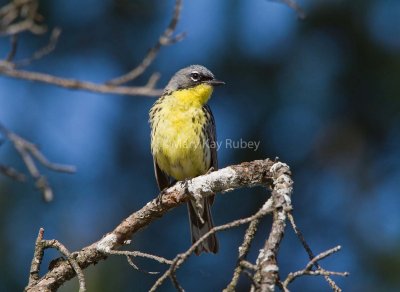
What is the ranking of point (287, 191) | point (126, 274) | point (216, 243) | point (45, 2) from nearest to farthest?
point (287, 191)
point (216, 243)
point (126, 274)
point (45, 2)

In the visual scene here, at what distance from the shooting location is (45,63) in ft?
37.0

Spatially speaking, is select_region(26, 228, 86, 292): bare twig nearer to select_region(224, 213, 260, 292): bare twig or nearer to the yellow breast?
select_region(224, 213, 260, 292): bare twig

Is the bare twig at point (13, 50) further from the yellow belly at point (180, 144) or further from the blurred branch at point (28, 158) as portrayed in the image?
the yellow belly at point (180, 144)

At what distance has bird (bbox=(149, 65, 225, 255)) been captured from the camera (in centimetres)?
647

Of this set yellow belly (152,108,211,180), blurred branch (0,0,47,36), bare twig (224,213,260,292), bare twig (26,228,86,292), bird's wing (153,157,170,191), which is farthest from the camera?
bird's wing (153,157,170,191)

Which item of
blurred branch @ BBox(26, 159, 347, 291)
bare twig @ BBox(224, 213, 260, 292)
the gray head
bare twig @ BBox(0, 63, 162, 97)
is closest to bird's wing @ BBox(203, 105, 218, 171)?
the gray head

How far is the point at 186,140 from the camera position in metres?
6.48

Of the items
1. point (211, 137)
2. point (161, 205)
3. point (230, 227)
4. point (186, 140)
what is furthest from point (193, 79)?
point (230, 227)

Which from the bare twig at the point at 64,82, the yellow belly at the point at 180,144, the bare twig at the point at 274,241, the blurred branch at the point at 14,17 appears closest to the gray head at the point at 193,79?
the yellow belly at the point at 180,144

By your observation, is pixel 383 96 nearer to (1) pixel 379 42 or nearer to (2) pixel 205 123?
(1) pixel 379 42

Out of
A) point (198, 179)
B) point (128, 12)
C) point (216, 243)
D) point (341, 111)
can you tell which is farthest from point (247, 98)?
point (198, 179)

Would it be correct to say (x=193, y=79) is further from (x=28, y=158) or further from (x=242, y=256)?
(x=242, y=256)

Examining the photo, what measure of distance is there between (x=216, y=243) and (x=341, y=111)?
6251mm

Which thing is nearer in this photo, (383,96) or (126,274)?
(126,274)
